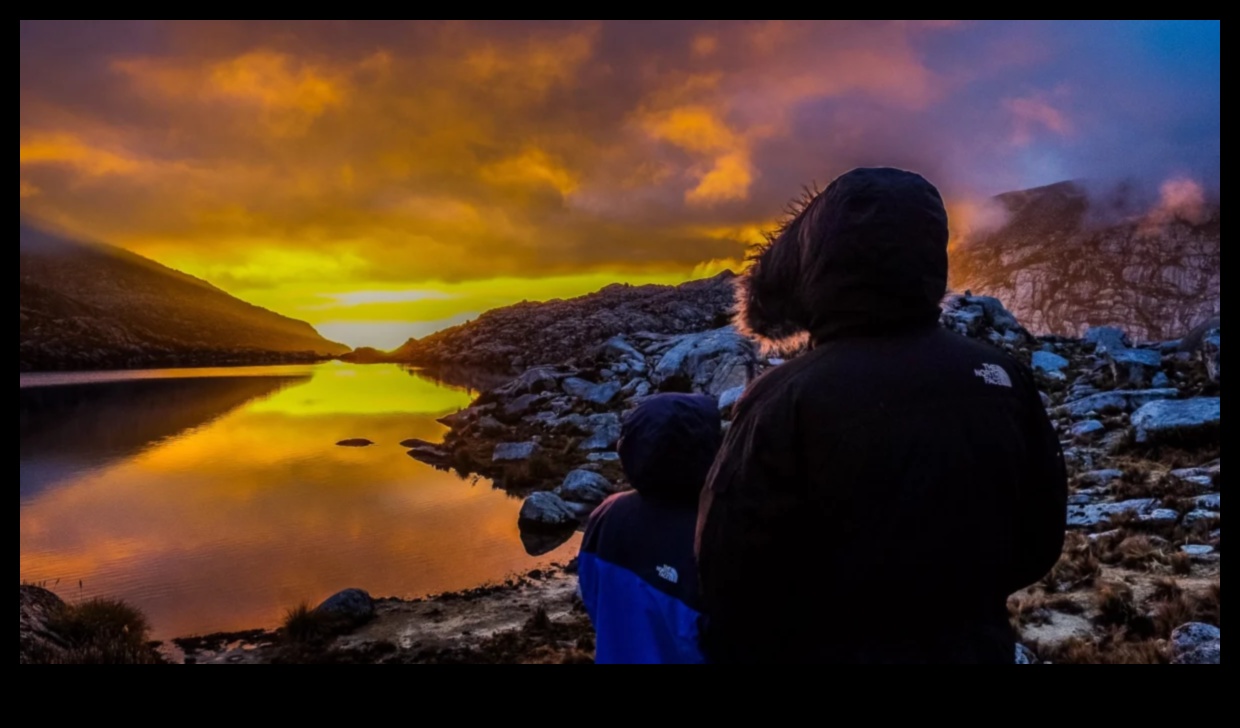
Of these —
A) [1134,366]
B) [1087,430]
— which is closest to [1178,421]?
[1087,430]

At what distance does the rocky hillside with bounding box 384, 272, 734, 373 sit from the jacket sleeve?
68732 mm

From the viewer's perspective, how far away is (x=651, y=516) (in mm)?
3879

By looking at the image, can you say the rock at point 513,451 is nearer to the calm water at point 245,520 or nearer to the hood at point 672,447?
the calm water at point 245,520

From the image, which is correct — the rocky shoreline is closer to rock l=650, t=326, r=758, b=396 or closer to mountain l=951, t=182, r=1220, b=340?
rock l=650, t=326, r=758, b=396

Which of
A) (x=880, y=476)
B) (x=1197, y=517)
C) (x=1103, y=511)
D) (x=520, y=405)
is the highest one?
(x=880, y=476)

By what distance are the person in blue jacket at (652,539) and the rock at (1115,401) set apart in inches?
851

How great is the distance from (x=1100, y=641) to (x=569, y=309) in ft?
375

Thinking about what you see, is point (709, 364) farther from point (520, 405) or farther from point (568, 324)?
point (568, 324)

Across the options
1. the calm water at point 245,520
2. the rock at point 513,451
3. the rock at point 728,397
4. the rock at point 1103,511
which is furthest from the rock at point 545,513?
the rock at point 1103,511

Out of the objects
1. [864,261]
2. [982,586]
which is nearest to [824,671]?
[982,586]

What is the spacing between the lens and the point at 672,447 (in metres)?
3.88

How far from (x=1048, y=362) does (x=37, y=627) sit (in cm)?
3646

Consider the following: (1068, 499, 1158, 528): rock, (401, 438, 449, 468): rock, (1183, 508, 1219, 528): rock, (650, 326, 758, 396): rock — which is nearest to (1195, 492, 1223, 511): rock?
(1183, 508, 1219, 528): rock

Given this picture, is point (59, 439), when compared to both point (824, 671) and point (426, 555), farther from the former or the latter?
point (824, 671)
